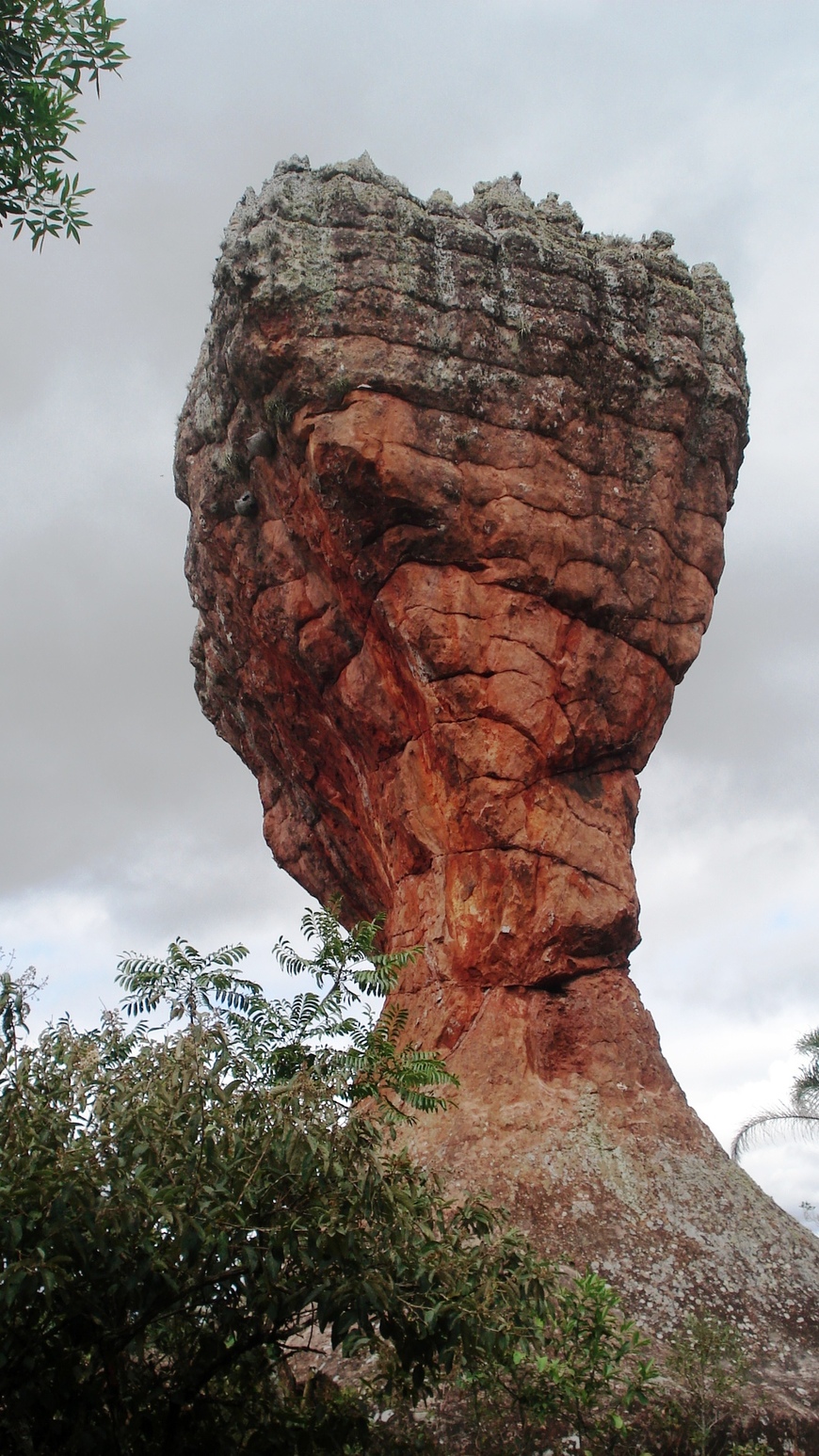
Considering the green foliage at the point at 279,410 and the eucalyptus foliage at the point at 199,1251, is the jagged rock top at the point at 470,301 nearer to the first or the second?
the green foliage at the point at 279,410

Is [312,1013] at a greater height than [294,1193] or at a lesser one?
greater


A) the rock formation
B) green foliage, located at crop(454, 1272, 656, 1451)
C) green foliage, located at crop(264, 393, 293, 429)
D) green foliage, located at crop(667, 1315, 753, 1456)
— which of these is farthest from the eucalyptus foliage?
green foliage, located at crop(264, 393, 293, 429)

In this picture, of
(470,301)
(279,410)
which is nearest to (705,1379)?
(279,410)

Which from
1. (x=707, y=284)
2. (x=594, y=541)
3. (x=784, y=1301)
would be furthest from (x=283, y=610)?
(x=784, y=1301)

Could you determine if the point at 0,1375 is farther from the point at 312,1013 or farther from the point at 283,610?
the point at 283,610

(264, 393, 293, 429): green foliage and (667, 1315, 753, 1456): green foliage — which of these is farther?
(264, 393, 293, 429): green foliage

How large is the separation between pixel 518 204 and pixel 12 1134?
15.5 m

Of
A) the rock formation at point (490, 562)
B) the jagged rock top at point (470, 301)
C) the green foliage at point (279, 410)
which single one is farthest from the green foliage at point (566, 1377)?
the jagged rock top at point (470, 301)

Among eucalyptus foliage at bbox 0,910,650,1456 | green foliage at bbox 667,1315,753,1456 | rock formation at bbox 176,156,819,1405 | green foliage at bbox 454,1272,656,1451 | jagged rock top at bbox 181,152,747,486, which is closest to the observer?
eucalyptus foliage at bbox 0,910,650,1456

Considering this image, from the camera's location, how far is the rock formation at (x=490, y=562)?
15555mm

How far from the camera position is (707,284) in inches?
747

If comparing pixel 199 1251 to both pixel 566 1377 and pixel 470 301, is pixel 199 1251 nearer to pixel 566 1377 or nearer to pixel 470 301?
pixel 566 1377

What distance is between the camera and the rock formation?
15.6 meters

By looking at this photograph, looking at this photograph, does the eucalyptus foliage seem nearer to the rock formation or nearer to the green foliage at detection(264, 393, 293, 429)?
the rock formation
